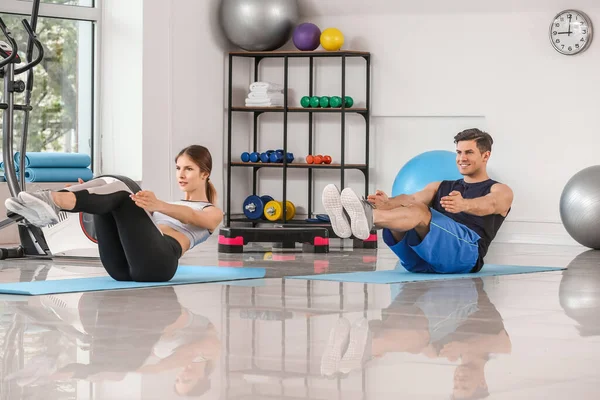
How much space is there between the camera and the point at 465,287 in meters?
4.10

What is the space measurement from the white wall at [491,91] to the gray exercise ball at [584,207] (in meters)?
0.73

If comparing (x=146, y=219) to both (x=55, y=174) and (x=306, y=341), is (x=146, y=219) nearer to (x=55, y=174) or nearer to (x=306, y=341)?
(x=306, y=341)

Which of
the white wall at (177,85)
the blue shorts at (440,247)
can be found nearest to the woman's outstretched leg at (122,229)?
the blue shorts at (440,247)

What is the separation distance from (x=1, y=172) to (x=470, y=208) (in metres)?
3.91

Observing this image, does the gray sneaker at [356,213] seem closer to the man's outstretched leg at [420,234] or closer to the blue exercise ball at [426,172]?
the man's outstretched leg at [420,234]

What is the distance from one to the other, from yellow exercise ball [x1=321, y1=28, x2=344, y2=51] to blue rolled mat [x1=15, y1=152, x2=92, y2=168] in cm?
220

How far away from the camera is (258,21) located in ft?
25.7

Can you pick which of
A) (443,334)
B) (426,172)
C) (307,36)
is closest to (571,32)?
(426,172)

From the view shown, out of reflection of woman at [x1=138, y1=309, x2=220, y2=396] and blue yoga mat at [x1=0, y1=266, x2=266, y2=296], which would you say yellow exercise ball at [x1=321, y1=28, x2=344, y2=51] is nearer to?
blue yoga mat at [x1=0, y1=266, x2=266, y2=296]

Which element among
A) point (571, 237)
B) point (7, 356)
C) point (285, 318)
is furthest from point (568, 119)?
point (7, 356)

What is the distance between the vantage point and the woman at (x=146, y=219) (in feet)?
11.6

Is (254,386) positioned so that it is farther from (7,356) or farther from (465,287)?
(465,287)

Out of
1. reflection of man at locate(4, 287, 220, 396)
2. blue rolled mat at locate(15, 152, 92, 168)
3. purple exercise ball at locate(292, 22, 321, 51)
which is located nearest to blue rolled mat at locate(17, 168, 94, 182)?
blue rolled mat at locate(15, 152, 92, 168)

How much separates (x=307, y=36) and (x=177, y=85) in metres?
1.14
